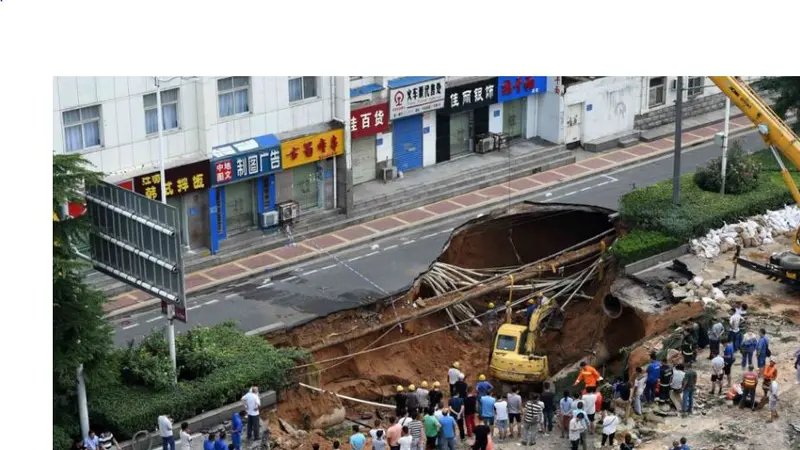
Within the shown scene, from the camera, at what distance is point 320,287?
176ft

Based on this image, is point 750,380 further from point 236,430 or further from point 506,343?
point 236,430

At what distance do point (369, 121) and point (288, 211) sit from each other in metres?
5.36

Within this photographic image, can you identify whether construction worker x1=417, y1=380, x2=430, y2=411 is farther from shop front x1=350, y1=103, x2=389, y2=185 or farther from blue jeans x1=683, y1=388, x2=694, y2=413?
shop front x1=350, y1=103, x2=389, y2=185

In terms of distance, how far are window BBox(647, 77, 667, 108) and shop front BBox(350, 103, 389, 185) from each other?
49.1ft

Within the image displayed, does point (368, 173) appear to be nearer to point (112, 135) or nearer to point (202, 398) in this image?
point (112, 135)

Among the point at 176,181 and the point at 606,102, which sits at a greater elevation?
the point at 606,102

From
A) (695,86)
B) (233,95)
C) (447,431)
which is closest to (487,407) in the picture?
(447,431)

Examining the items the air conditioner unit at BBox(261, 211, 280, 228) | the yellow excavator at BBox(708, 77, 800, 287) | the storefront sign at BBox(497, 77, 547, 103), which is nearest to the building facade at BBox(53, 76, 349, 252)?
the air conditioner unit at BBox(261, 211, 280, 228)

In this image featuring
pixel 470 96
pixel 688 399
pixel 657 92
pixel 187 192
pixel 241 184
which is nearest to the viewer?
pixel 688 399

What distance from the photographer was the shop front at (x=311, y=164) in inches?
2235

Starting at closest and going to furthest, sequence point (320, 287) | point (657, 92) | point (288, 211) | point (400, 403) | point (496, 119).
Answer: point (400, 403), point (320, 287), point (288, 211), point (496, 119), point (657, 92)

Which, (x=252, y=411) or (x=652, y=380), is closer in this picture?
(x=252, y=411)

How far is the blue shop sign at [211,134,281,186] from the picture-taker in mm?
54594

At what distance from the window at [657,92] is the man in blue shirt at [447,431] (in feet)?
106
